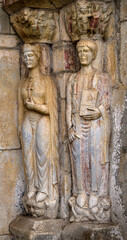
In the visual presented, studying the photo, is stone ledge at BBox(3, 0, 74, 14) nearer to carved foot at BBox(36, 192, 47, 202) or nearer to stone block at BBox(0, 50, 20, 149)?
stone block at BBox(0, 50, 20, 149)

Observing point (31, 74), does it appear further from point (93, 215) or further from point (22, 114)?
point (93, 215)

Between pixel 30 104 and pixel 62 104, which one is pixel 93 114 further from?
pixel 30 104

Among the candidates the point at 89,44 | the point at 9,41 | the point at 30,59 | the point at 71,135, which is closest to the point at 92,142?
the point at 71,135

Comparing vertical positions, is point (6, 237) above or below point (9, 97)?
below

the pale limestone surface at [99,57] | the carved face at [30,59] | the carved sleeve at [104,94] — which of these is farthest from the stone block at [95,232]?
the carved face at [30,59]

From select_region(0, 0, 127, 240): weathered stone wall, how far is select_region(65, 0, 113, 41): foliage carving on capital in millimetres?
91

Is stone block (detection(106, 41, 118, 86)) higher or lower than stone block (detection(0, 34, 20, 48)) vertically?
lower

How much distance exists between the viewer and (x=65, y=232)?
17.5 ft

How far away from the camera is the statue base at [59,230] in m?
5.20

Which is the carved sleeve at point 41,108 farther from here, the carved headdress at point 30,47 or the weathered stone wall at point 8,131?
the carved headdress at point 30,47

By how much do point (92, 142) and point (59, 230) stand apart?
928 mm

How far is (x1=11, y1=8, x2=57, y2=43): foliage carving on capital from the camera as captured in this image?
545cm

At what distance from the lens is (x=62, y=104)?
5.52m

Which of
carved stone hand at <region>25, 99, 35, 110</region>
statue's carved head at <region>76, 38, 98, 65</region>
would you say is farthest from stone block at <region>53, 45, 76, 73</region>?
carved stone hand at <region>25, 99, 35, 110</region>
